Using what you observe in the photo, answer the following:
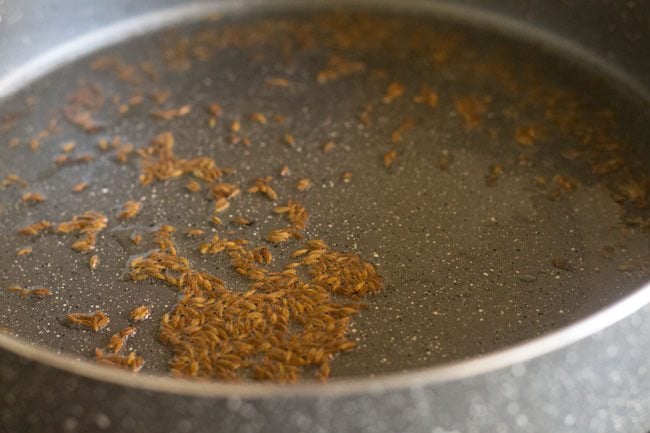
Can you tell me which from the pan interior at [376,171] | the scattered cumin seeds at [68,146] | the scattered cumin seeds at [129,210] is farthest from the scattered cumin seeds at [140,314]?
the scattered cumin seeds at [68,146]

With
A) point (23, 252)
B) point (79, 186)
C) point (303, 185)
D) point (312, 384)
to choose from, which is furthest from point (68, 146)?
point (312, 384)

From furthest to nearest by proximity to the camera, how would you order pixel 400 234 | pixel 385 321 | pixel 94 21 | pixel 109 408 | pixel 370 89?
1. pixel 94 21
2. pixel 370 89
3. pixel 400 234
4. pixel 385 321
5. pixel 109 408

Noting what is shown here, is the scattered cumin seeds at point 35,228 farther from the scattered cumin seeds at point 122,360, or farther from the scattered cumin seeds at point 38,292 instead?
the scattered cumin seeds at point 122,360

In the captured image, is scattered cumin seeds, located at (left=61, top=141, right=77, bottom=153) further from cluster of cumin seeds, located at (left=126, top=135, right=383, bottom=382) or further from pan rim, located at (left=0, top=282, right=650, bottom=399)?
pan rim, located at (left=0, top=282, right=650, bottom=399)

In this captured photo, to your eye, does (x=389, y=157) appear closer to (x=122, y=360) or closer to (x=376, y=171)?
(x=376, y=171)

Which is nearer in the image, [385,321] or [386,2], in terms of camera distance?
[385,321]

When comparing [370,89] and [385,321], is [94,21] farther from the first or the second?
[385,321]

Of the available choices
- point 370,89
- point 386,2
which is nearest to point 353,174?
point 370,89
